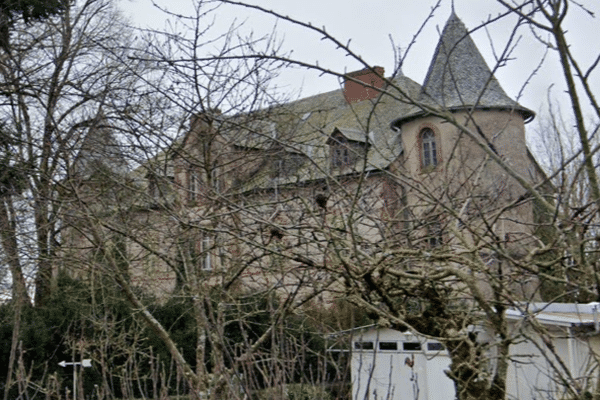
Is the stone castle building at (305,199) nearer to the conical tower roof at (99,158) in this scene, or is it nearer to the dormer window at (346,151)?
the dormer window at (346,151)

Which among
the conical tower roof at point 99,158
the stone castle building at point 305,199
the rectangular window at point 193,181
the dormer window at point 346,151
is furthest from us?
the conical tower roof at point 99,158

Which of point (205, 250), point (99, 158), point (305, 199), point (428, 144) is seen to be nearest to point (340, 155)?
point (205, 250)

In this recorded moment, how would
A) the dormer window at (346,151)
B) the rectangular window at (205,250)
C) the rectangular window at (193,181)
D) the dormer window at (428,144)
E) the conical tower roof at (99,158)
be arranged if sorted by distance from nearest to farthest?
the dormer window at (346,151)
the rectangular window at (193,181)
the rectangular window at (205,250)
the conical tower roof at (99,158)
the dormer window at (428,144)

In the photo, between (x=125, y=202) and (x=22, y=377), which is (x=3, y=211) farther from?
(x=22, y=377)

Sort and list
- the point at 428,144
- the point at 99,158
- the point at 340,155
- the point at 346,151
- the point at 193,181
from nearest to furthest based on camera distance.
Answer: the point at 340,155 → the point at 193,181 → the point at 346,151 → the point at 99,158 → the point at 428,144

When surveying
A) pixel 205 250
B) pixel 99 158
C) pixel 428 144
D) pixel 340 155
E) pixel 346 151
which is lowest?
pixel 205 250

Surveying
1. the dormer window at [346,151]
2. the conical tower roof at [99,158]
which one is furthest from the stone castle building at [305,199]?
the conical tower roof at [99,158]

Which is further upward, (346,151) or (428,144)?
(428,144)

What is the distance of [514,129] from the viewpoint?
2647 cm

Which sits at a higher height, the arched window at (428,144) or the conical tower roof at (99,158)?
the arched window at (428,144)

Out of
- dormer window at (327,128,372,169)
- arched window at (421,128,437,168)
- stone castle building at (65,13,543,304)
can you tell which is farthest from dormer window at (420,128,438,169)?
dormer window at (327,128,372,169)

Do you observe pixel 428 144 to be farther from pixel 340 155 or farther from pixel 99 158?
pixel 340 155

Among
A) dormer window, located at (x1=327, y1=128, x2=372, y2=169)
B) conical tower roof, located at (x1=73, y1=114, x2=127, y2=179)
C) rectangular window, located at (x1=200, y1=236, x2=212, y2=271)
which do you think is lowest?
rectangular window, located at (x1=200, y1=236, x2=212, y2=271)

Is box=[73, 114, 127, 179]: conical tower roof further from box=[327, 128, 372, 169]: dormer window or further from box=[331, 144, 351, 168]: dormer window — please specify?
box=[331, 144, 351, 168]: dormer window
